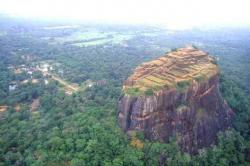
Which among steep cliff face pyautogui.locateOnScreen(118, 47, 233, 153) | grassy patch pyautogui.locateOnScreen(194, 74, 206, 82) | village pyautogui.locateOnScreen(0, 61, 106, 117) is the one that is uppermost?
grassy patch pyautogui.locateOnScreen(194, 74, 206, 82)

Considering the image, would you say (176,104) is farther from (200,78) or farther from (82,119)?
(82,119)

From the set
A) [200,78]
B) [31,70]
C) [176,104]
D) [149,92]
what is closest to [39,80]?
[31,70]

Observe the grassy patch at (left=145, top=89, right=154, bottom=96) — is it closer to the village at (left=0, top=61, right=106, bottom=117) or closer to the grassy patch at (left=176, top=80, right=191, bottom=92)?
the grassy patch at (left=176, top=80, right=191, bottom=92)

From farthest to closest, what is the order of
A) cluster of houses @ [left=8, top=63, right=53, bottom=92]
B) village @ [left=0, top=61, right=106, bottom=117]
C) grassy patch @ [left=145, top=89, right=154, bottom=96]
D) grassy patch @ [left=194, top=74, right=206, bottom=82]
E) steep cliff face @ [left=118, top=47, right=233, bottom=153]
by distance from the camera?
cluster of houses @ [left=8, top=63, right=53, bottom=92]
village @ [left=0, top=61, right=106, bottom=117]
grassy patch @ [left=194, top=74, right=206, bottom=82]
steep cliff face @ [left=118, top=47, right=233, bottom=153]
grassy patch @ [left=145, top=89, right=154, bottom=96]

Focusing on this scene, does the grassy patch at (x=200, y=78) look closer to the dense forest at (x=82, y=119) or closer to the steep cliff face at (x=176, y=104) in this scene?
the steep cliff face at (x=176, y=104)

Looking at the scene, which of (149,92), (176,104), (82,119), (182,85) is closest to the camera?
(149,92)

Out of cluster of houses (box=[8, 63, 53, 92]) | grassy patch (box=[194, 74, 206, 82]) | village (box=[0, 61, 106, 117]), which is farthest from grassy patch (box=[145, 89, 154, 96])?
cluster of houses (box=[8, 63, 53, 92])

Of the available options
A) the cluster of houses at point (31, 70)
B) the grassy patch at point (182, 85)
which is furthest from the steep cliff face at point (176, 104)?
the cluster of houses at point (31, 70)

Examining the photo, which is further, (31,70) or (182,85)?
(31,70)

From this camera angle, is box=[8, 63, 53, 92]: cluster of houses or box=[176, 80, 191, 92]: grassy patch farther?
box=[8, 63, 53, 92]: cluster of houses
